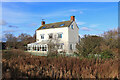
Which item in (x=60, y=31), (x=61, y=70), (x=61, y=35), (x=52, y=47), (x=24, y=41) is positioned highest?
(x=60, y=31)

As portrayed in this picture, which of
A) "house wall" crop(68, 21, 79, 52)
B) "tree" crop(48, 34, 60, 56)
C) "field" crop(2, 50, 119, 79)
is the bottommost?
"field" crop(2, 50, 119, 79)

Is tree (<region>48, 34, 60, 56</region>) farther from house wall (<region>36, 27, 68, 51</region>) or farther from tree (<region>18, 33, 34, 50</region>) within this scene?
tree (<region>18, 33, 34, 50</region>)

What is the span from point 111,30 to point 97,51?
2649 centimetres

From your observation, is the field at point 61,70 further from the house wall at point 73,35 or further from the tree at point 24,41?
the tree at point 24,41

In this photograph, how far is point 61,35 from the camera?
25.8 metres

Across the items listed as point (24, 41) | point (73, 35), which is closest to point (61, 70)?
point (73, 35)

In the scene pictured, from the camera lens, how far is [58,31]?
26.0 meters

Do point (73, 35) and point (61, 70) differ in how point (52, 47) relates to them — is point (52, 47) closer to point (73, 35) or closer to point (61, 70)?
point (61, 70)

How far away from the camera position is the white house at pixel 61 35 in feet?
80.9

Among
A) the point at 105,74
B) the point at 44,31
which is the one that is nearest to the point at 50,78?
the point at 105,74

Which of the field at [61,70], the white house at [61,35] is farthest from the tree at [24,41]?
the field at [61,70]

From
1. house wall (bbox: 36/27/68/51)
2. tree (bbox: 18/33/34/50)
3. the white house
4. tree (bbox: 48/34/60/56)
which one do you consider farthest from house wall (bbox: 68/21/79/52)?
tree (bbox: 18/33/34/50)

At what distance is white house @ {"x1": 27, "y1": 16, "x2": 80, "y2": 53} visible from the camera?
971 inches

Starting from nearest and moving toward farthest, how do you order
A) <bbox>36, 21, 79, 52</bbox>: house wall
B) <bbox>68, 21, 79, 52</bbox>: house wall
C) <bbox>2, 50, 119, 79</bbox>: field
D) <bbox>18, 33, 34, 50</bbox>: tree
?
<bbox>2, 50, 119, 79</bbox>: field → <bbox>36, 21, 79, 52</bbox>: house wall → <bbox>68, 21, 79, 52</bbox>: house wall → <bbox>18, 33, 34, 50</bbox>: tree
